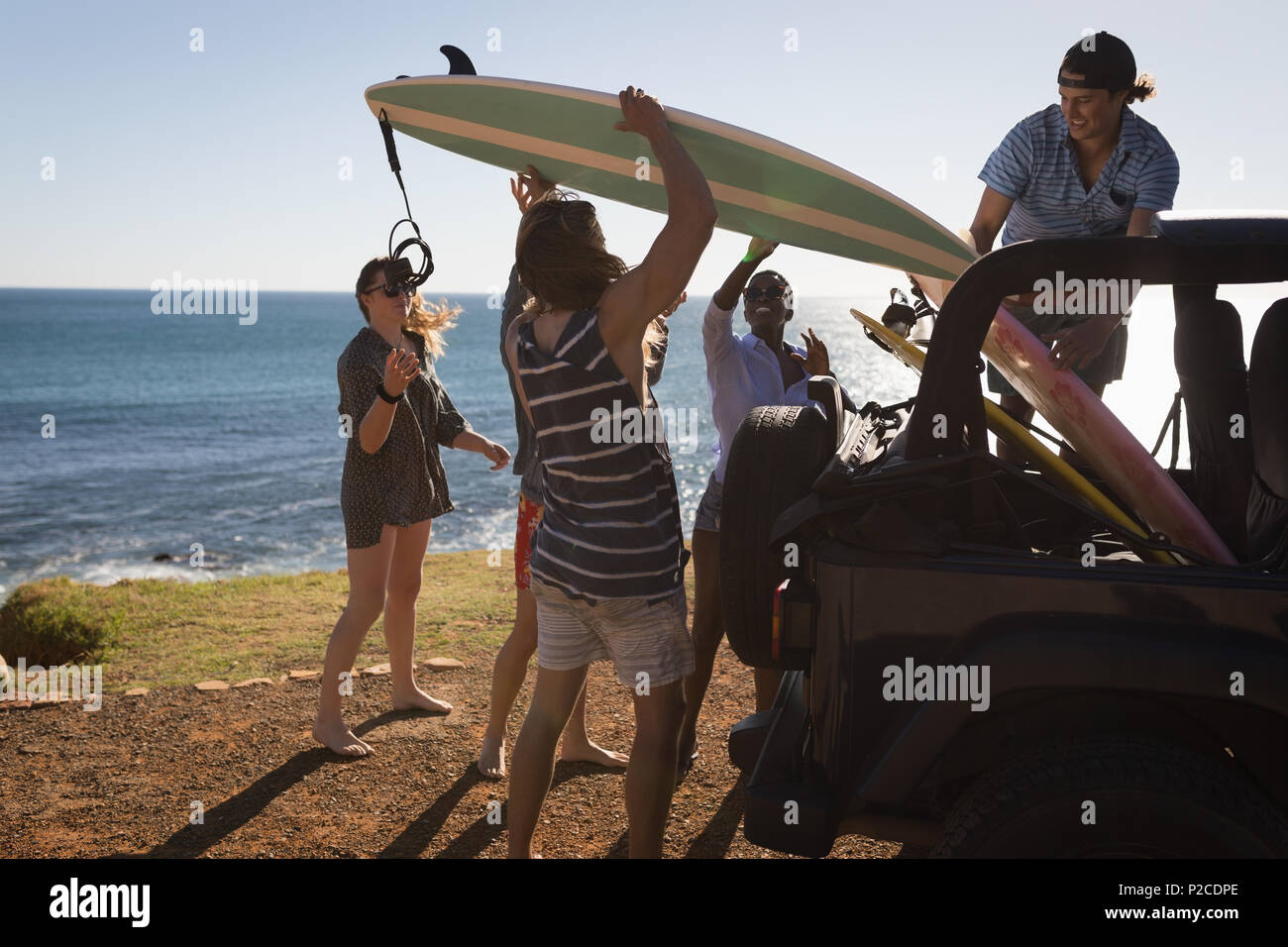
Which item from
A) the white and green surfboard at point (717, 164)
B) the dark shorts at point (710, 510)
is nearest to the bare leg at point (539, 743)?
the dark shorts at point (710, 510)

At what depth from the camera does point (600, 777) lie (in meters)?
4.52

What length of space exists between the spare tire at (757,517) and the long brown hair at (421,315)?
7.87ft

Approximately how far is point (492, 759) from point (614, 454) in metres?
2.28

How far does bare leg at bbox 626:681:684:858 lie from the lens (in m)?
2.94

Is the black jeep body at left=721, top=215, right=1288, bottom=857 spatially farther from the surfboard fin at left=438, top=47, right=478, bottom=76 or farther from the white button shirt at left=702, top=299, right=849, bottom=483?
the surfboard fin at left=438, top=47, right=478, bottom=76

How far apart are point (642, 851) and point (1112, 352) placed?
10.4 ft

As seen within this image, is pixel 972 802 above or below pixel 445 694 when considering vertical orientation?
above

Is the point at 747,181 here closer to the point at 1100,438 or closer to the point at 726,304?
the point at 726,304

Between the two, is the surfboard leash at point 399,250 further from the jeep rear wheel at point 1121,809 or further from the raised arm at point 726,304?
the jeep rear wheel at point 1121,809
